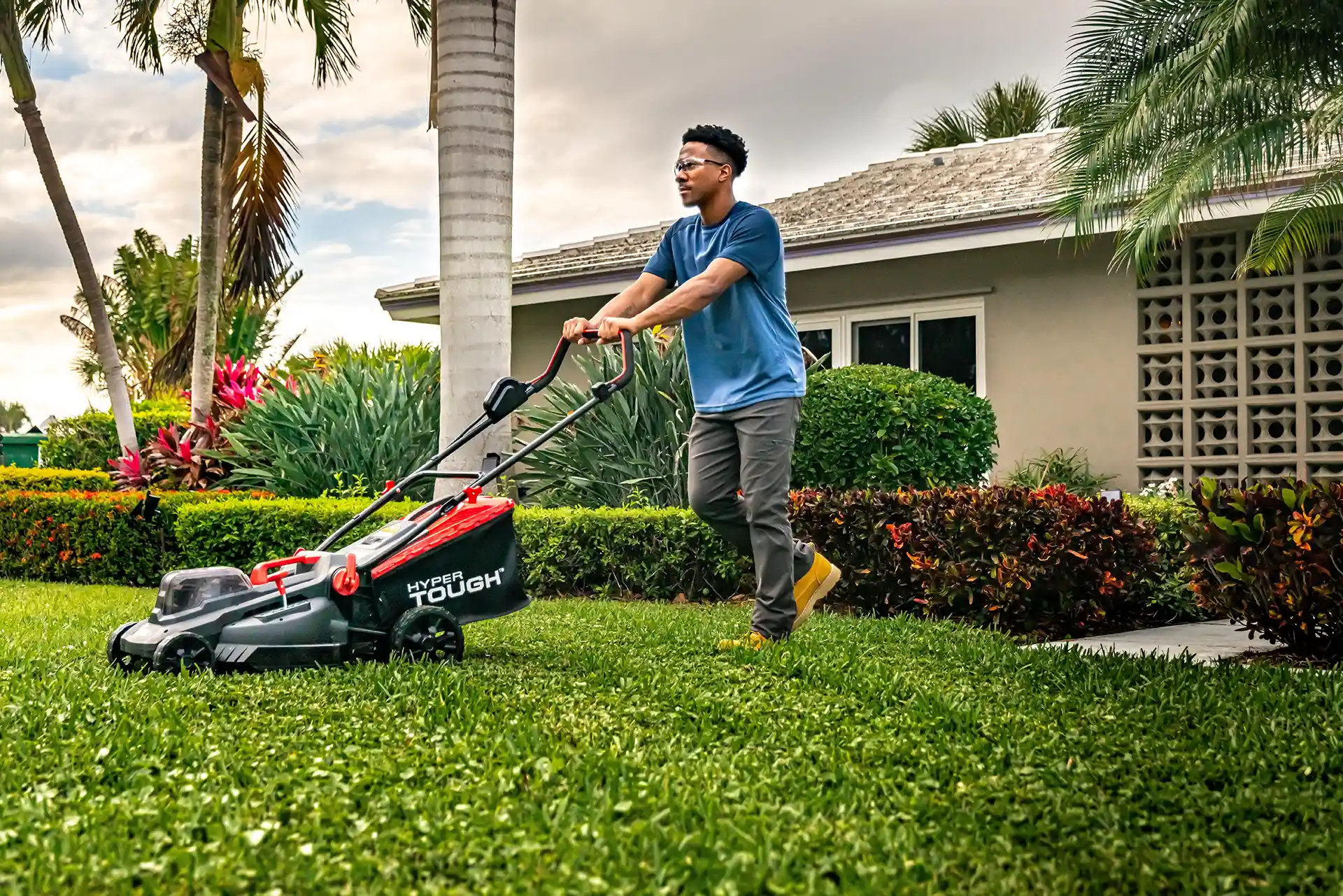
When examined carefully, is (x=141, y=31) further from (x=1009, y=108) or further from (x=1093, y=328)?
(x=1009, y=108)

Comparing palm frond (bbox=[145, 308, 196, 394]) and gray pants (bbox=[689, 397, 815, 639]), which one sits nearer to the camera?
gray pants (bbox=[689, 397, 815, 639])

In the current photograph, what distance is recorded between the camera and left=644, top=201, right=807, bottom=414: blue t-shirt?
5.47 m

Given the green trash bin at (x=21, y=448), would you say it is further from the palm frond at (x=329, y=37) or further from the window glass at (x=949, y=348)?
the window glass at (x=949, y=348)

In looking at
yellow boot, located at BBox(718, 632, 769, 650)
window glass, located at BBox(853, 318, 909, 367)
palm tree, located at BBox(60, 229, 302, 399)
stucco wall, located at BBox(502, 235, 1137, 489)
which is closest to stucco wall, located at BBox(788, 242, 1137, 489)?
stucco wall, located at BBox(502, 235, 1137, 489)

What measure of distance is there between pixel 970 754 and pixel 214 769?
2.09m

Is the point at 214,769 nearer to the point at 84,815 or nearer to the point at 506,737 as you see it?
the point at 84,815

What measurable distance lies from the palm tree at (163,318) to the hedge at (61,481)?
9063mm

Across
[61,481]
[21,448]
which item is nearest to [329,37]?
[61,481]

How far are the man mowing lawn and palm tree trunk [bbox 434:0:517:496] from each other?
2882 millimetres

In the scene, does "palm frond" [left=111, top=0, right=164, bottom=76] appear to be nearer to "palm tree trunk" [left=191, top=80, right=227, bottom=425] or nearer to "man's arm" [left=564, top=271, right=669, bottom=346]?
"palm tree trunk" [left=191, top=80, right=227, bottom=425]

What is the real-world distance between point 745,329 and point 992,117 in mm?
26639

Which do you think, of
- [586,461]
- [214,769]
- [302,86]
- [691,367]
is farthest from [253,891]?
[302,86]

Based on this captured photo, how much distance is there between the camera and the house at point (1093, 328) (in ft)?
38.0

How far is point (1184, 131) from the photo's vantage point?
35.8ft
